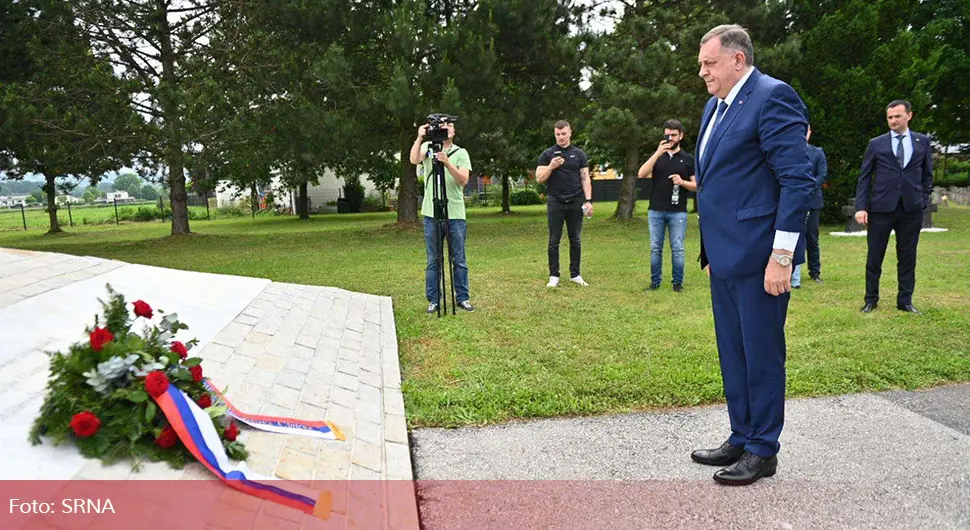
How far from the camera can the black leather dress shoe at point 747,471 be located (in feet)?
9.25

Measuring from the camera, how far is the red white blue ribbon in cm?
291

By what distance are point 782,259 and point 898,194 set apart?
4307 mm

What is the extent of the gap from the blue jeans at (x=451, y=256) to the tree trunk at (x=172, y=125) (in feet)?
36.2

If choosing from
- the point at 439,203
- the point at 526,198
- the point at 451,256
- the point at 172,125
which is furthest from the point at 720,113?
the point at 526,198

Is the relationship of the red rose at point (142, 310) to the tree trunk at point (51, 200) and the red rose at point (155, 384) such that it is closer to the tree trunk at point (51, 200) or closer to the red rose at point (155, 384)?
the red rose at point (155, 384)

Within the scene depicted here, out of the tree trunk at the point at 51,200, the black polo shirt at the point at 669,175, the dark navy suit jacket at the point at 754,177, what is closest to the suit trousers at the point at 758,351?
the dark navy suit jacket at the point at 754,177

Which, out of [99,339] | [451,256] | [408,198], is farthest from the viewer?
[408,198]

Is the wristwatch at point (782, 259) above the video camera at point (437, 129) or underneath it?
underneath

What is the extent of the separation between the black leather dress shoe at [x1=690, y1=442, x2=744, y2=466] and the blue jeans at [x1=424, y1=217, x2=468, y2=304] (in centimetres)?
364

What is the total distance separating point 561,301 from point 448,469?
4287mm

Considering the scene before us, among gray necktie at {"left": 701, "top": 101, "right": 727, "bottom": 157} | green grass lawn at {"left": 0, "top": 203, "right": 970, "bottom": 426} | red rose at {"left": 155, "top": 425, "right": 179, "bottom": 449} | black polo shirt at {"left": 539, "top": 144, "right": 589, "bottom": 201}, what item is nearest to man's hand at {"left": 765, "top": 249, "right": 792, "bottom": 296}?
gray necktie at {"left": 701, "top": 101, "right": 727, "bottom": 157}

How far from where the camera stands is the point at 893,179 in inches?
234

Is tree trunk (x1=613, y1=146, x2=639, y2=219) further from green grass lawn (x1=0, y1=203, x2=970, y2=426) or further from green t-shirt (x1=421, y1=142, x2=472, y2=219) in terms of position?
green t-shirt (x1=421, y1=142, x2=472, y2=219)

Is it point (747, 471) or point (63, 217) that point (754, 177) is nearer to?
point (747, 471)
